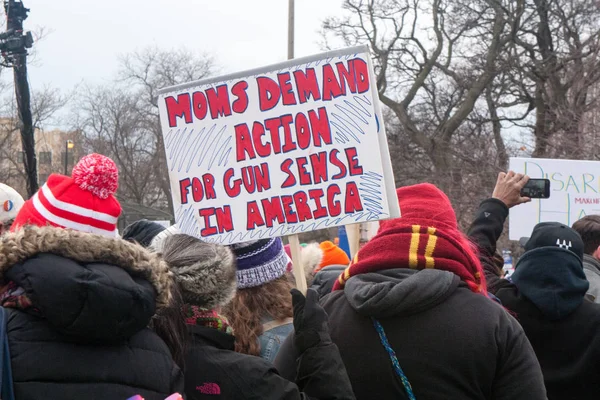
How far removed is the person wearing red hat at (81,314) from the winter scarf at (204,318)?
0.36m

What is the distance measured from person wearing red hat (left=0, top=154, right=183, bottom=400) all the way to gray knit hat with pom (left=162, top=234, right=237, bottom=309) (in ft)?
1.29

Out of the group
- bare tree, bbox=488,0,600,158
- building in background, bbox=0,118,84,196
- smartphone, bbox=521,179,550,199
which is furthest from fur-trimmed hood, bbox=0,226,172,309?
building in background, bbox=0,118,84,196

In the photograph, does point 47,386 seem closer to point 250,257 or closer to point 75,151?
point 250,257

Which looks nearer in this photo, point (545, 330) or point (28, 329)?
point (28, 329)

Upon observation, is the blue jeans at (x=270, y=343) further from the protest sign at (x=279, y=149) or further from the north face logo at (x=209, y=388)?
the north face logo at (x=209, y=388)

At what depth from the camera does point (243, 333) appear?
9.34 feet

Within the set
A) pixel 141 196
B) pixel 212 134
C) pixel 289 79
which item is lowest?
pixel 141 196

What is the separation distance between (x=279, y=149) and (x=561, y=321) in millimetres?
1442

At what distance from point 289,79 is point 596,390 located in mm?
1843

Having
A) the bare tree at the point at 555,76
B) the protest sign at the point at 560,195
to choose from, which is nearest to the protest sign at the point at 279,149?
the protest sign at the point at 560,195

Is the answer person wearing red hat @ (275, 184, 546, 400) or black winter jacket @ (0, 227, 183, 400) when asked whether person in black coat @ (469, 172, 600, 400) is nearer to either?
person wearing red hat @ (275, 184, 546, 400)

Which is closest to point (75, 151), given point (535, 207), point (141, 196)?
point (141, 196)

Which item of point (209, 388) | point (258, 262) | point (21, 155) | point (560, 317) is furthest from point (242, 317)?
point (21, 155)

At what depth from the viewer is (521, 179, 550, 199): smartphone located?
4.88 meters
